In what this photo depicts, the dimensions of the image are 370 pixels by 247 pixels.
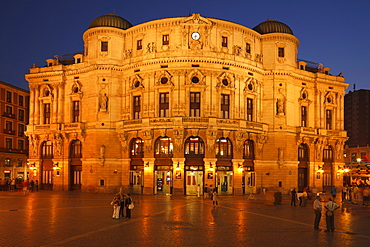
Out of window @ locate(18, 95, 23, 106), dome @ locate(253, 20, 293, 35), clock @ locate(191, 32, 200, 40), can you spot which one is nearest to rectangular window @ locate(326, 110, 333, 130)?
dome @ locate(253, 20, 293, 35)

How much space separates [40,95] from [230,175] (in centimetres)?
3360

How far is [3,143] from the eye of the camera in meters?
81.8

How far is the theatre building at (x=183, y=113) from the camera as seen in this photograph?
193 ft

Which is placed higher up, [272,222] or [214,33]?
[214,33]

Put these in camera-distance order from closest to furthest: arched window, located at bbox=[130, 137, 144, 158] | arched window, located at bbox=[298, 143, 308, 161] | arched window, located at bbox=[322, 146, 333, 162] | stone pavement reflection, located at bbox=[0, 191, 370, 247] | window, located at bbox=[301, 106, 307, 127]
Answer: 1. stone pavement reflection, located at bbox=[0, 191, 370, 247]
2. arched window, located at bbox=[130, 137, 144, 158]
3. arched window, located at bbox=[298, 143, 308, 161]
4. window, located at bbox=[301, 106, 307, 127]
5. arched window, located at bbox=[322, 146, 333, 162]

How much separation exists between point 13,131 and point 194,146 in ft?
143

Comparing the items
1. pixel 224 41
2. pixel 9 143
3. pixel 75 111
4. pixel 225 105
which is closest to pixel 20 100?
pixel 9 143

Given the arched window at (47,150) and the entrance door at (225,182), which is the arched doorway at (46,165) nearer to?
the arched window at (47,150)

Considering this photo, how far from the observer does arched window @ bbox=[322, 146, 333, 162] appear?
2852 inches

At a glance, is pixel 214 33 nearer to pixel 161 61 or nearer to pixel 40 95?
pixel 161 61

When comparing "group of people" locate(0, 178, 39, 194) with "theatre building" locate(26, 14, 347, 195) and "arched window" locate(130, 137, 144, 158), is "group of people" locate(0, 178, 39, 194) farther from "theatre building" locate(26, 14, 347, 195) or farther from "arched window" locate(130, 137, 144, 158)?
"arched window" locate(130, 137, 144, 158)

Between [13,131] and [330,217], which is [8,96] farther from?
[330,217]

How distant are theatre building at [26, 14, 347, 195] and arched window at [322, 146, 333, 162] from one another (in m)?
0.24

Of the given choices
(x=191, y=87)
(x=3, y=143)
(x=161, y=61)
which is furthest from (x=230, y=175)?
(x=3, y=143)
